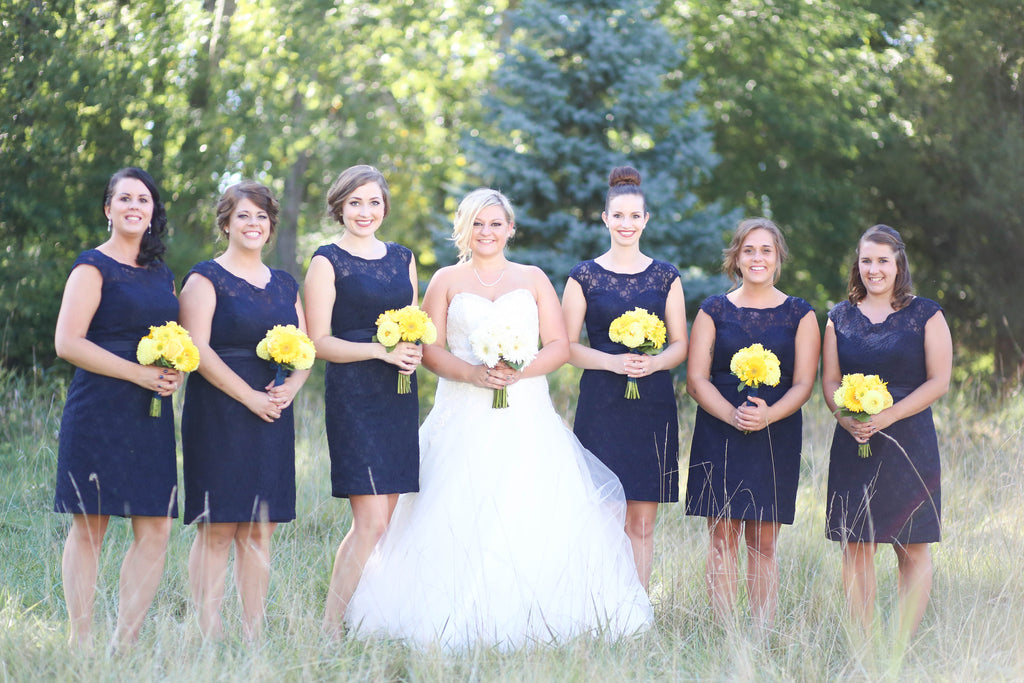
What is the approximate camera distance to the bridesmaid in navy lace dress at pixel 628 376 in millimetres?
5266

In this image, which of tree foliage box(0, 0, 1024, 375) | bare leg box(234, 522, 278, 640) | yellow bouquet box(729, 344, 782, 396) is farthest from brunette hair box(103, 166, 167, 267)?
tree foliage box(0, 0, 1024, 375)

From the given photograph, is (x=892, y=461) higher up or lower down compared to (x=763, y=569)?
higher up

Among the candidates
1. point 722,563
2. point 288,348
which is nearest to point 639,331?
point 722,563

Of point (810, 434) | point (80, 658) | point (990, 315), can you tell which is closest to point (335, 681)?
point (80, 658)

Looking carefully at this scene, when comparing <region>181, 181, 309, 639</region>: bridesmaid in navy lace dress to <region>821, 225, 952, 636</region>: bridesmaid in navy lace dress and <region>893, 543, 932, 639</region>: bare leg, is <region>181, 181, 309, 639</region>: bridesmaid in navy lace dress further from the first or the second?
<region>893, 543, 932, 639</region>: bare leg

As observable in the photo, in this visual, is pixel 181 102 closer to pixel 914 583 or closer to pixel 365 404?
pixel 365 404

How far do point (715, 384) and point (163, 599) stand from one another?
3.32 meters

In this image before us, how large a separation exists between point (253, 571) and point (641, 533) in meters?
2.06

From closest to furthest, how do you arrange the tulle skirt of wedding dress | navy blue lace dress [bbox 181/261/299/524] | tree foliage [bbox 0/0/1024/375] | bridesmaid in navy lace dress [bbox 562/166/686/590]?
navy blue lace dress [bbox 181/261/299/524] < the tulle skirt of wedding dress < bridesmaid in navy lace dress [bbox 562/166/686/590] < tree foliage [bbox 0/0/1024/375]

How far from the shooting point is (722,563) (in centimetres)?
518

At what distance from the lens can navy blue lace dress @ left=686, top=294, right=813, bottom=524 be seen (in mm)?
5086

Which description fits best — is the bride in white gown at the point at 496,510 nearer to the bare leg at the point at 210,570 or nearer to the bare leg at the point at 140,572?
the bare leg at the point at 210,570

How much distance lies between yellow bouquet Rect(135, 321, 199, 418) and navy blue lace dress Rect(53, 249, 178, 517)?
18cm

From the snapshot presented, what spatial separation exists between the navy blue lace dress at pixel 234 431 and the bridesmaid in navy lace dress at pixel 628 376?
1680 mm
